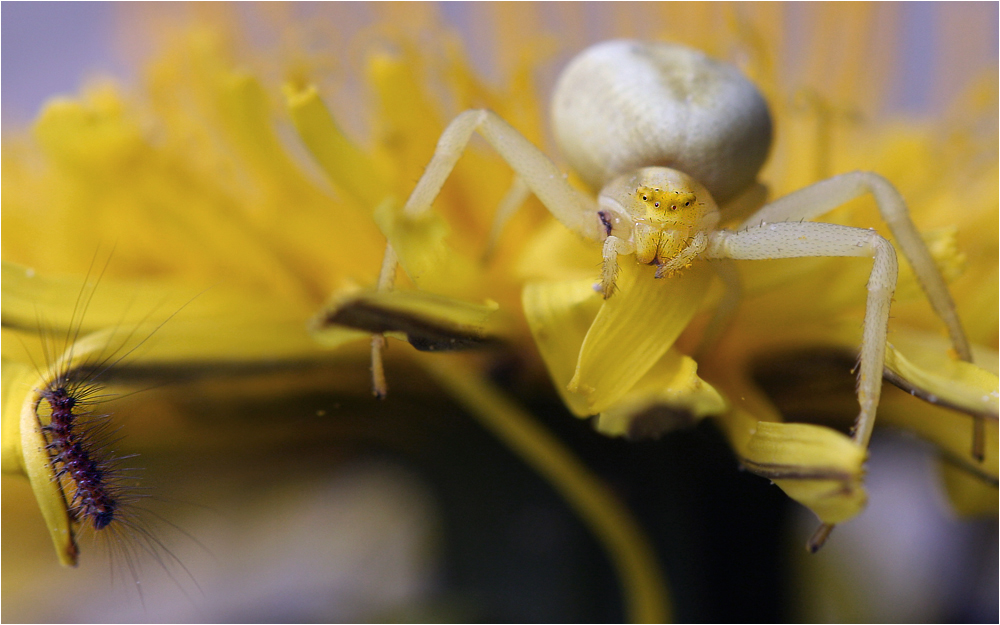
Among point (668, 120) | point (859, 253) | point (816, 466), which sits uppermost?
point (668, 120)

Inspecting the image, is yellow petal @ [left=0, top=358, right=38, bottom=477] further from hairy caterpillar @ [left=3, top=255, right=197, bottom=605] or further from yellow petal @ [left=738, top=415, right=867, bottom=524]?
yellow petal @ [left=738, top=415, right=867, bottom=524]

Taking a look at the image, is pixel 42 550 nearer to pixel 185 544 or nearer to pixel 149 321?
pixel 185 544

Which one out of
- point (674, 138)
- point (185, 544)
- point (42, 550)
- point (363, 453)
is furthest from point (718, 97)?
point (42, 550)

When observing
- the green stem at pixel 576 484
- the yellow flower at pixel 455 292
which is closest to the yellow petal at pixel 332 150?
the yellow flower at pixel 455 292

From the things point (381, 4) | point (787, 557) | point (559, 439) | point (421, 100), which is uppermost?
point (381, 4)

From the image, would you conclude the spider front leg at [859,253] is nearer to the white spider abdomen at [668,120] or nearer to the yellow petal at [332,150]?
the white spider abdomen at [668,120]

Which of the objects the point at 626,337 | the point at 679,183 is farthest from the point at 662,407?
the point at 679,183

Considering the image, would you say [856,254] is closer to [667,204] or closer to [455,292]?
[667,204]
